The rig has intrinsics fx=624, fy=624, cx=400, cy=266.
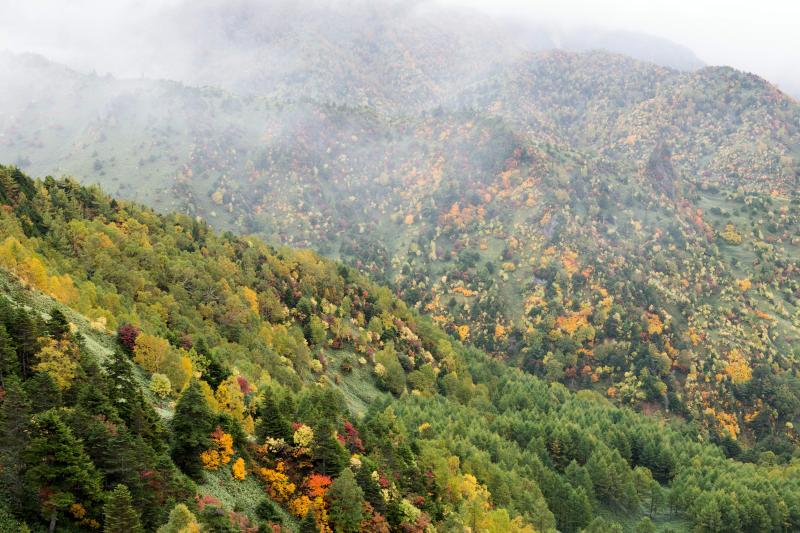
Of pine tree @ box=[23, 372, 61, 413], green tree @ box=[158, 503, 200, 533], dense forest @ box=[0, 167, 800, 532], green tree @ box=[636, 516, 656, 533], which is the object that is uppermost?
pine tree @ box=[23, 372, 61, 413]

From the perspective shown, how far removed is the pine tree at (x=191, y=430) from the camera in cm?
6800

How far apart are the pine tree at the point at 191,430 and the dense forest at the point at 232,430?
222mm

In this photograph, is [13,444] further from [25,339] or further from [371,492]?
[371,492]

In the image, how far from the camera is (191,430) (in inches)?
2719

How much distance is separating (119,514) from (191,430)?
68.0 ft

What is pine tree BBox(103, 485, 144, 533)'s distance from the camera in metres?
48.1

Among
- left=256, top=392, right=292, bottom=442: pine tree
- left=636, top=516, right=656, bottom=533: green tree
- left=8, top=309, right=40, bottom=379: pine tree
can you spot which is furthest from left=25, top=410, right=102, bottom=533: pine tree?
left=636, top=516, right=656, bottom=533: green tree

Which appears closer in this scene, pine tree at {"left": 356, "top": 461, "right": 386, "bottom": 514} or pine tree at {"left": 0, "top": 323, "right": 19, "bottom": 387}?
pine tree at {"left": 0, "top": 323, "right": 19, "bottom": 387}

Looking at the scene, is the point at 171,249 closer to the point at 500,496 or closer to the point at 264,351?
the point at 264,351

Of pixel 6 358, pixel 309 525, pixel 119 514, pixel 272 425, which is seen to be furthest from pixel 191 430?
Result: pixel 119 514

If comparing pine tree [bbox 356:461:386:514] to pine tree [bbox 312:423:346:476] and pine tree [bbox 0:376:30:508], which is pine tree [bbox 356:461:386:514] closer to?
pine tree [bbox 312:423:346:476]

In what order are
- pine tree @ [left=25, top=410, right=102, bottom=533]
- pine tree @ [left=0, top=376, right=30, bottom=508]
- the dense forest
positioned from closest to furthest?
pine tree @ [left=25, top=410, right=102, bottom=533], pine tree @ [left=0, top=376, right=30, bottom=508], the dense forest

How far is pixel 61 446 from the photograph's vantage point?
2003 inches

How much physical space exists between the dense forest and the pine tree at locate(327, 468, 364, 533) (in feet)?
0.80
